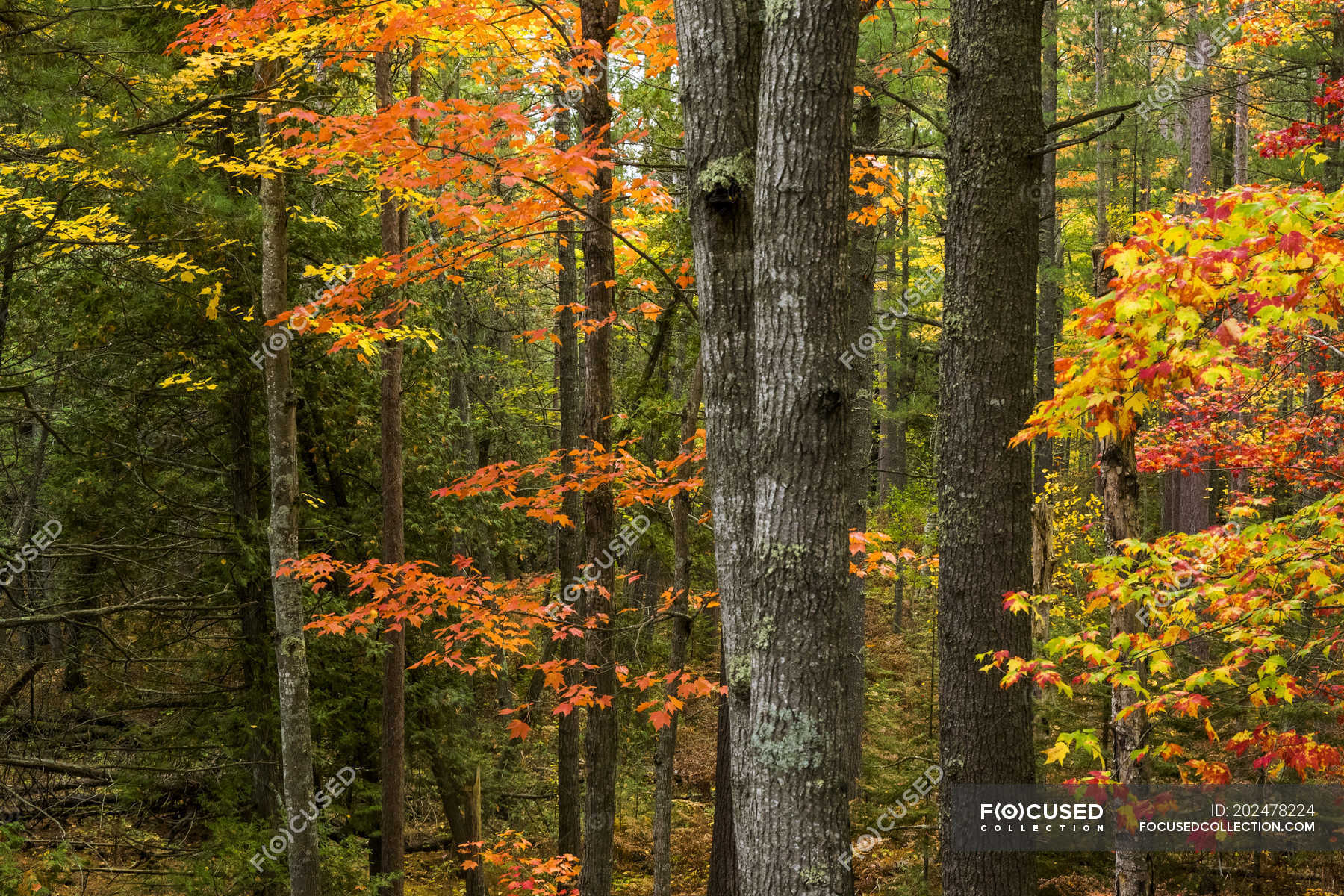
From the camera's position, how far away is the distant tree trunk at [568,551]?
8242mm

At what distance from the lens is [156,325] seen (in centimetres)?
938

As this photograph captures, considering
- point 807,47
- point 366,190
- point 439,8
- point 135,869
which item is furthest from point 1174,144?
point 135,869

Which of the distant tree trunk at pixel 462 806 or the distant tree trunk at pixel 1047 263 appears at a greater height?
the distant tree trunk at pixel 1047 263

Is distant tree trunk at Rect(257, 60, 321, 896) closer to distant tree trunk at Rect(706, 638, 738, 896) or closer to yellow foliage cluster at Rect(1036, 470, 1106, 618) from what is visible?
distant tree trunk at Rect(706, 638, 738, 896)

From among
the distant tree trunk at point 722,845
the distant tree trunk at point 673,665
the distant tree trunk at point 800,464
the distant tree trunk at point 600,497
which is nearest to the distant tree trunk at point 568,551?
the distant tree trunk at point 600,497

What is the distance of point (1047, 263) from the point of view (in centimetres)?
1689

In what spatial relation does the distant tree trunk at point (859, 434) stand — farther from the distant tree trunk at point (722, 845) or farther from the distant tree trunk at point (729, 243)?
the distant tree trunk at point (729, 243)

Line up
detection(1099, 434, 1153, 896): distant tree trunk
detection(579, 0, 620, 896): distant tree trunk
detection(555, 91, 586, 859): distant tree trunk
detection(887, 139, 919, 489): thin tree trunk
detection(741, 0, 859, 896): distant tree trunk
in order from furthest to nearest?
1. detection(887, 139, 919, 489): thin tree trunk
2. detection(555, 91, 586, 859): distant tree trunk
3. detection(579, 0, 620, 896): distant tree trunk
4. detection(1099, 434, 1153, 896): distant tree trunk
5. detection(741, 0, 859, 896): distant tree trunk

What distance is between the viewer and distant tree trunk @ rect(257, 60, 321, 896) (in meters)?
7.31

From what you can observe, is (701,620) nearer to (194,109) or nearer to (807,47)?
(194,109)

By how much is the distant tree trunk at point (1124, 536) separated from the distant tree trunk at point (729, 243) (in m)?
4.54

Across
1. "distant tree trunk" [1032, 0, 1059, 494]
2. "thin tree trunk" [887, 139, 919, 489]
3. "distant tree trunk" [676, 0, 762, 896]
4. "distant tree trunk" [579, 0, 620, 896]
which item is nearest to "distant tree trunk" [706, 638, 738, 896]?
"distant tree trunk" [579, 0, 620, 896]

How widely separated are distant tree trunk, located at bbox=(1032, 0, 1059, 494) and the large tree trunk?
8054 millimetres

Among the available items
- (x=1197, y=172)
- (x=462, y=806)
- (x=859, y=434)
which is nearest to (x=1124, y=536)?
(x=859, y=434)
